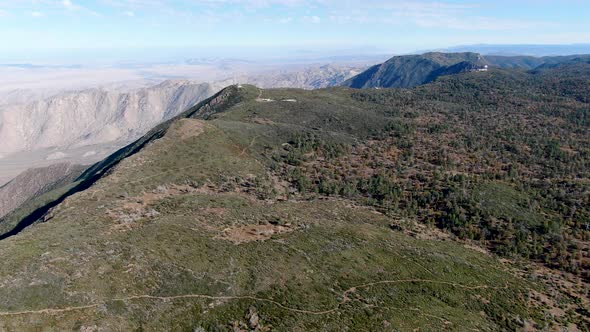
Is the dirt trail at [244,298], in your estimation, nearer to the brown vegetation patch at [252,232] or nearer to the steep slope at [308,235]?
the steep slope at [308,235]

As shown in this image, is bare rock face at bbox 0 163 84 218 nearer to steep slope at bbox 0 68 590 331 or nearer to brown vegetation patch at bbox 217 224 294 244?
steep slope at bbox 0 68 590 331

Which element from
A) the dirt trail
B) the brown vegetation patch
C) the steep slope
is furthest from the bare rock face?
the dirt trail

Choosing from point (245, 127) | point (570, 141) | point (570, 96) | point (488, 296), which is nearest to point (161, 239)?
point (488, 296)

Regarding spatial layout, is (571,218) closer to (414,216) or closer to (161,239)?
(414,216)

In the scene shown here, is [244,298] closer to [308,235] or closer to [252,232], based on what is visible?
[252,232]

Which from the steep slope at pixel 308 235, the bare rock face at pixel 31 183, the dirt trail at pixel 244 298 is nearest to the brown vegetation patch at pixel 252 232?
the steep slope at pixel 308 235

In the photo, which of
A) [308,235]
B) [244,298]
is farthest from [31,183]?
[244,298]
